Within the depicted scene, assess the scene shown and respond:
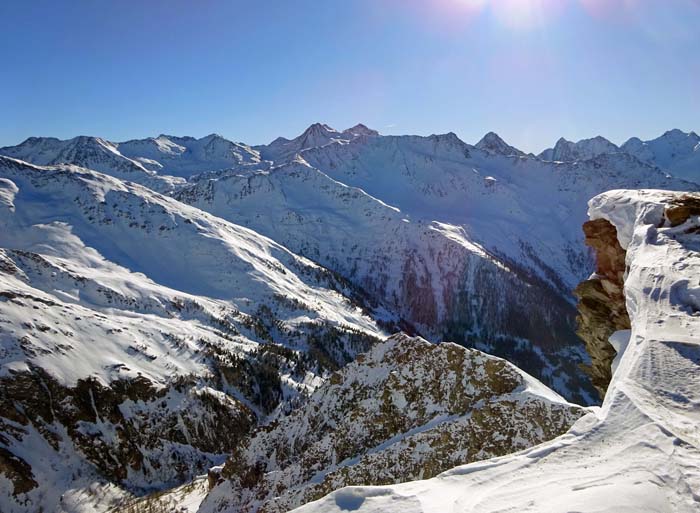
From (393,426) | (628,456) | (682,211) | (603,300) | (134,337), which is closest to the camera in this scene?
(628,456)

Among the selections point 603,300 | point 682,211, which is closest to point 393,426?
point 603,300

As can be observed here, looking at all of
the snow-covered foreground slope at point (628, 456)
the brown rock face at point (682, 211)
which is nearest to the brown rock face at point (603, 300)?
the brown rock face at point (682, 211)

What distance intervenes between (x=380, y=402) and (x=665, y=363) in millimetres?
24565

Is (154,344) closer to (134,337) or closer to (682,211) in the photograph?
(134,337)


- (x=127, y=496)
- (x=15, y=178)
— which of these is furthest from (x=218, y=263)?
(x=15, y=178)

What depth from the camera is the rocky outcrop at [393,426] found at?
24938 millimetres

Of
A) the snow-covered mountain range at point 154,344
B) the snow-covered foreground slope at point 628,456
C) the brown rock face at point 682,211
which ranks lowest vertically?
the snow-covered mountain range at point 154,344

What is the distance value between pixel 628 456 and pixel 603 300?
16801 millimetres

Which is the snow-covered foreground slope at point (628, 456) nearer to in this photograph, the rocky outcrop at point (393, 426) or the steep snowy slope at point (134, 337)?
the rocky outcrop at point (393, 426)

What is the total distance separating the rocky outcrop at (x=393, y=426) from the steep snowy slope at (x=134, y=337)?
4135 centimetres

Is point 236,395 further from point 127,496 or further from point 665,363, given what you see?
point 665,363

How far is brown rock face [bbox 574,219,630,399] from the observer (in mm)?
22953

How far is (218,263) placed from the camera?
15475cm

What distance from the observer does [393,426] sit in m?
31.6
